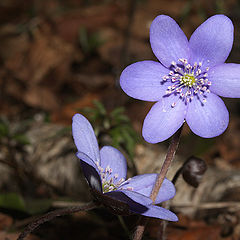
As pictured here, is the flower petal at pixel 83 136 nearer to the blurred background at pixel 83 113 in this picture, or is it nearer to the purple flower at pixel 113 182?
the purple flower at pixel 113 182

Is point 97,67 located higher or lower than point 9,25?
lower

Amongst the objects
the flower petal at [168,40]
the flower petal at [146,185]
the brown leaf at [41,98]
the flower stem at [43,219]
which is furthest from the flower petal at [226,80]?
the brown leaf at [41,98]

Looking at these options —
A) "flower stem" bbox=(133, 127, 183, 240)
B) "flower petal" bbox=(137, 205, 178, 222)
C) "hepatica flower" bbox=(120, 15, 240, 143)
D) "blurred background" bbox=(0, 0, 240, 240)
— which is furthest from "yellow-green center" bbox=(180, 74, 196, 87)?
"blurred background" bbox=(0, 0, 240, 240)

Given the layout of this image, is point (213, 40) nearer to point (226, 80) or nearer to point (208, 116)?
point (226, 80)

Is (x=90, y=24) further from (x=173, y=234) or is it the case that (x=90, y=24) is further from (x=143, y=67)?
(x=143, y=67)

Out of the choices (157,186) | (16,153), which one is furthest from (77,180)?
(157,186)
